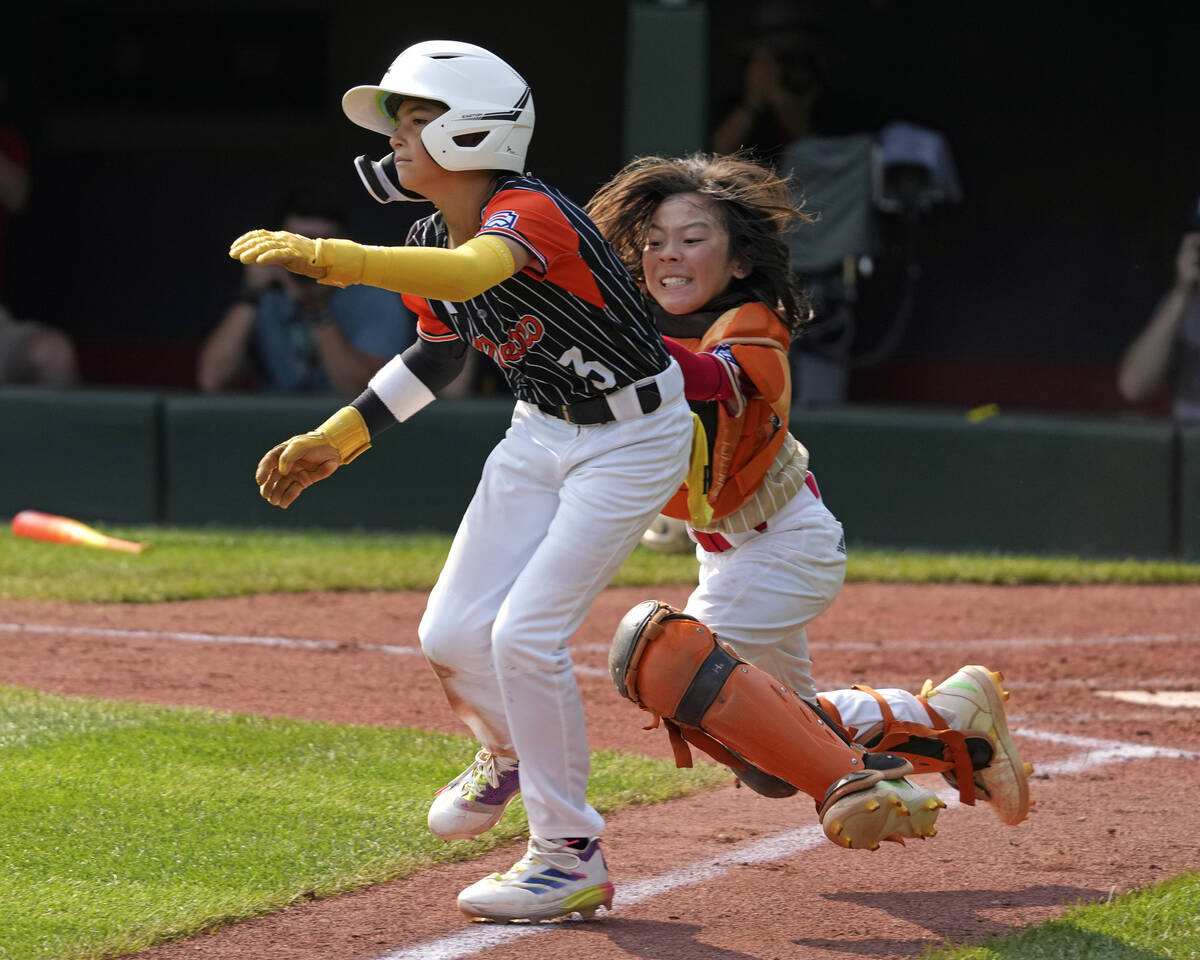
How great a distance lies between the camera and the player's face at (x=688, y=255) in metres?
3.70

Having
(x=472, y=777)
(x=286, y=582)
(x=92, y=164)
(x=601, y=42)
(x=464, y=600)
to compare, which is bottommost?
(x=286, y=582)

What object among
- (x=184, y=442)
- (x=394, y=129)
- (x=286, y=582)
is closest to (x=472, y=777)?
(x=394, y=129)

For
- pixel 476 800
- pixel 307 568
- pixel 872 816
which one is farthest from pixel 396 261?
pixel 307 568

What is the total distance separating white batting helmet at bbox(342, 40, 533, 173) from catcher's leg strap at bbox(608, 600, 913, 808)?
895mm

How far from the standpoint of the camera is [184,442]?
895cm

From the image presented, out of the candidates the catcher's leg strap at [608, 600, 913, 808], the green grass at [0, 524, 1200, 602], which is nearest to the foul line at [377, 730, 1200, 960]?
the catcher's leg strap at [608, 600, 913, 808]

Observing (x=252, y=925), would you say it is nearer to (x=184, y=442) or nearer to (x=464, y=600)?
(x=464, y=600)

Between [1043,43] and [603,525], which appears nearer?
[603,525]

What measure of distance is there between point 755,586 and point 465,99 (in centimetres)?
112

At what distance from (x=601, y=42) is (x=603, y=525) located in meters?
8.78

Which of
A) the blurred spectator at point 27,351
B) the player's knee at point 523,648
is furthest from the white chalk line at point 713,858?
the blurred spectator at point 27,351

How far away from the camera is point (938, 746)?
366 cm

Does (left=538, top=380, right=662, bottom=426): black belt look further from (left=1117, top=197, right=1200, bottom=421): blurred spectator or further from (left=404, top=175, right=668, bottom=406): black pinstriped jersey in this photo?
(left=1117, top=197, right=1200, bottom=421): blurred spectator

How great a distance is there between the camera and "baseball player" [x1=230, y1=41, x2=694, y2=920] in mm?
3104
